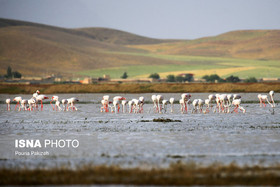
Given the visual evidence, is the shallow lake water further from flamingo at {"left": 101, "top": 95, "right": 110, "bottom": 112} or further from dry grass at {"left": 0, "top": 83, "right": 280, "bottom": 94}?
dry grass at {"left": 0, "top": 83, "right": 280, "bottom": 94}

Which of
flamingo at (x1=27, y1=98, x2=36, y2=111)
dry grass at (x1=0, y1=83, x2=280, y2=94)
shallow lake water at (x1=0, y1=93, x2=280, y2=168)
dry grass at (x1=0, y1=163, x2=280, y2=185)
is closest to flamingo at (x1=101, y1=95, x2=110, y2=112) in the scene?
flamingo at (x1=27, y1=98, x2=36, y2=111)

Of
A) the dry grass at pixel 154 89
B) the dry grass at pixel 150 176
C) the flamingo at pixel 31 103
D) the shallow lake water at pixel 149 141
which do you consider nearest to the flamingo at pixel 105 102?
the flamingo at pixel 31 103

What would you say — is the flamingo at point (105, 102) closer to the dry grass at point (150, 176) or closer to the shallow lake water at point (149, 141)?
the shallow lake water at point (149, 141)

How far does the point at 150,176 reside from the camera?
11.9m

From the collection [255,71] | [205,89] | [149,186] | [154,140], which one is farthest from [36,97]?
[255,71]

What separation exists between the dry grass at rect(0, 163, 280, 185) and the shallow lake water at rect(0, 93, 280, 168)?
86 cm

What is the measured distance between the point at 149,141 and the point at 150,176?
6333mm

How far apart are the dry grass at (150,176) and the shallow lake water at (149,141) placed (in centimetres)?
86

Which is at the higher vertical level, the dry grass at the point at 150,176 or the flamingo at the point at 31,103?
the flamingo at the point at 31,103

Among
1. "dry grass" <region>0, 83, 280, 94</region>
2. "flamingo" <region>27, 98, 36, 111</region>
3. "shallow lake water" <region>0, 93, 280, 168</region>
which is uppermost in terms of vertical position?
"dry grass" <region>0, 83, 280, 94</region>

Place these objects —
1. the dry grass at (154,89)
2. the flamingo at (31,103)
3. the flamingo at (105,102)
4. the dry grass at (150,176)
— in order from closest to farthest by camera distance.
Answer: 1. the dry grass at (150,176)
2. the flamingo at (105,102)
3. the flamingo at (31,103)
4. the dry grass at (154,89)

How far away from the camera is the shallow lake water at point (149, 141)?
1434 centimetres

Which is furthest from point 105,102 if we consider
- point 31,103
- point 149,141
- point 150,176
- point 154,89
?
point 154,89

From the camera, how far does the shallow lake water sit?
14337 millimetres
